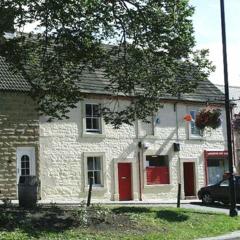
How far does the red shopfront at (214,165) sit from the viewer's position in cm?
3417

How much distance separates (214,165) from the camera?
1372 inches

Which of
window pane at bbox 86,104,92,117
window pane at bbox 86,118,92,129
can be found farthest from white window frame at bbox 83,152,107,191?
window pane at bbox 86,104,92,117

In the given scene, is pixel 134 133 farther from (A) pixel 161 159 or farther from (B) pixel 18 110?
(B) pixel 18 110

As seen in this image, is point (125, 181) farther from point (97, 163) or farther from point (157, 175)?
point (157, 175)

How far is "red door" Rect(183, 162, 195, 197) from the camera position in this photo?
33281 mm

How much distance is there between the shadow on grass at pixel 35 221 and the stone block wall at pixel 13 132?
35.7 ft

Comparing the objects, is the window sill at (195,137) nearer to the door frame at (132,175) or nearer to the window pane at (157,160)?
the window pane at (157,160)

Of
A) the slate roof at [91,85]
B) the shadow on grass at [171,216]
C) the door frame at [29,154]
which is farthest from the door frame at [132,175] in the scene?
the shadow on grass at [171,216]

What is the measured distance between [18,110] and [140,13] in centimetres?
1310

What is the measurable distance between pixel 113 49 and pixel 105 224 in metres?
5.10

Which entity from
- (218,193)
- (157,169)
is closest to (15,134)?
(157,169)

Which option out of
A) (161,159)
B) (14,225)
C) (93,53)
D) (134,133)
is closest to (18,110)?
(134,133)

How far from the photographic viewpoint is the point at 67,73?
654 inches

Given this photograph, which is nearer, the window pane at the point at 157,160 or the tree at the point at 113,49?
the tree at the point at 113,49
